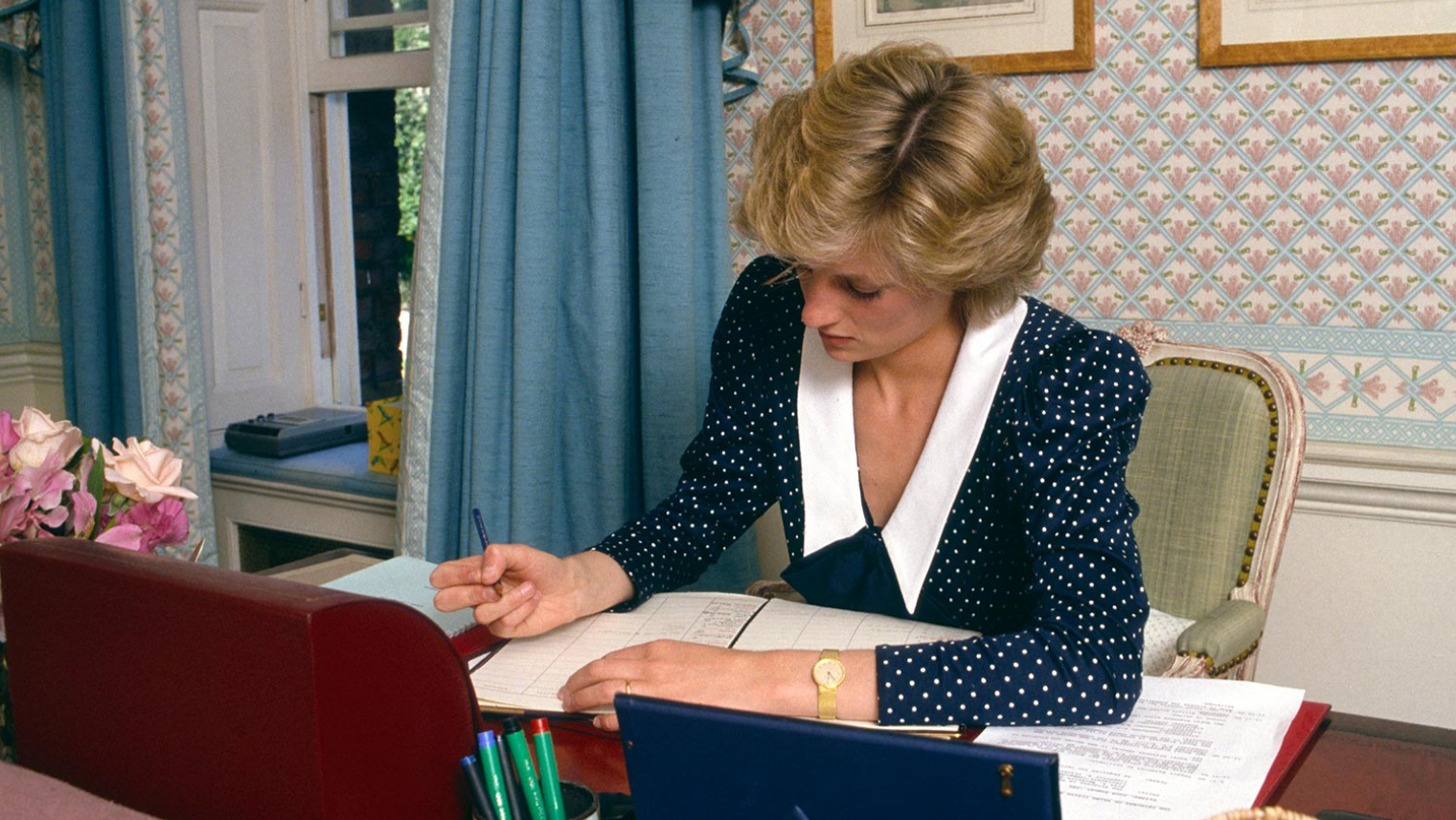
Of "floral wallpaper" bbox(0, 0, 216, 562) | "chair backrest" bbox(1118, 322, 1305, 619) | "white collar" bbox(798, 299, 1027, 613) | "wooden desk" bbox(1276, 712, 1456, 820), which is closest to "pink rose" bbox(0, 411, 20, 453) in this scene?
"white collar" bbox(798, 299, 1027, 613)

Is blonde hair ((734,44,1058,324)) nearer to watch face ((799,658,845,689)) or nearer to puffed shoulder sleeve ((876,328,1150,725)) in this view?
puffed shoulder sleeve ((876,328,1150,725))

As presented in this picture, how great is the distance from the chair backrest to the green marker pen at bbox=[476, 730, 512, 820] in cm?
116

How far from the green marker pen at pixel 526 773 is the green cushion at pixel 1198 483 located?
3.65 ft

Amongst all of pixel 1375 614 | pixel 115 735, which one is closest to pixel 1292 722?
pixel 115 735

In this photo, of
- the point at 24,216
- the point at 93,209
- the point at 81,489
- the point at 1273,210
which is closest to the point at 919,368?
the point at 1273,210

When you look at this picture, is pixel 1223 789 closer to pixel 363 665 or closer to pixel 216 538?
pixel 363 665

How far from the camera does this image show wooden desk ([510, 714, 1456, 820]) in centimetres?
97

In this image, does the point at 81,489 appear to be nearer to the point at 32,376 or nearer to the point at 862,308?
the point at 862,308

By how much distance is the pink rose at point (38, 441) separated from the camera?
41.6 inches

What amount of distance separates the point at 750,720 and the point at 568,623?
756 mm

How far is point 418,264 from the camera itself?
2475 millimetres

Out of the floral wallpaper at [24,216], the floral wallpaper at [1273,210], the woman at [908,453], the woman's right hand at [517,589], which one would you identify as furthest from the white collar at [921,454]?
the floral wallpaper at [24,216]

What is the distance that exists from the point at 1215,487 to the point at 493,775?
1191mm

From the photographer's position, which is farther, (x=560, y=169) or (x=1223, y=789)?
(x=560, y=169)
